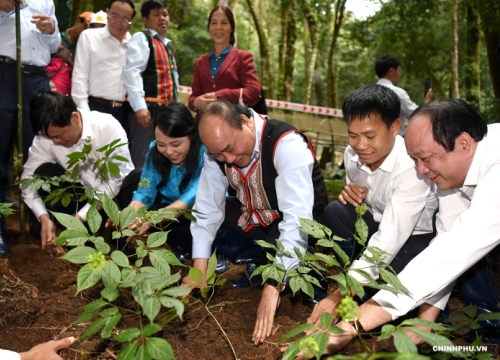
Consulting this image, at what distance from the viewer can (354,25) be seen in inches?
467

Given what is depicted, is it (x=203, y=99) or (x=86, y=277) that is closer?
(x=86, y=277)

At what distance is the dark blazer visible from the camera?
12.5ft

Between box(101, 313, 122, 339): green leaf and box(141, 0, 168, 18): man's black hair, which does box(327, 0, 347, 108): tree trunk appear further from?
box(101, 313, 122, 339): green leaf

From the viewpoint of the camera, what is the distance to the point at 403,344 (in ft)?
4.19

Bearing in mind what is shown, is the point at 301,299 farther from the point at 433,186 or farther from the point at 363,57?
the point at 363,57

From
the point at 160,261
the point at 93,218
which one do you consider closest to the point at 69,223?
the point at 93,218

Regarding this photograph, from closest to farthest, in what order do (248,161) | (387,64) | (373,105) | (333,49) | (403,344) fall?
(403,344) < (373,105) < (248,161) < (387,64) < (333,49)

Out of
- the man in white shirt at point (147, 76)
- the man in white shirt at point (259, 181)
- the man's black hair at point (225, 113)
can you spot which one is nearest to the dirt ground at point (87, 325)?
the man in white shirt at point (259, 181)

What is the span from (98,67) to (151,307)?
299 cm

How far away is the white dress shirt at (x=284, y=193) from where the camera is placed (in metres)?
2.38

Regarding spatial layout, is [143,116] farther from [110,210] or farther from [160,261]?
[160,261]

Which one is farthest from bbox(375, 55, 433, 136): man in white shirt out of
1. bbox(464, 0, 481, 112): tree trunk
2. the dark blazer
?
bbox(464, 0, 481, 112): tree trunk

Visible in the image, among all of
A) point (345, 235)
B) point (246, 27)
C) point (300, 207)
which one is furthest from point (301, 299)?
point (246, 27)

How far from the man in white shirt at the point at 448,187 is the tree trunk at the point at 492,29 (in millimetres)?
4119
